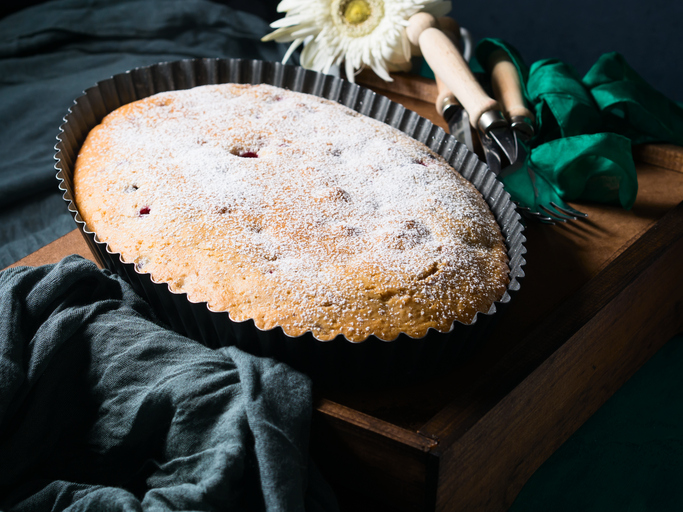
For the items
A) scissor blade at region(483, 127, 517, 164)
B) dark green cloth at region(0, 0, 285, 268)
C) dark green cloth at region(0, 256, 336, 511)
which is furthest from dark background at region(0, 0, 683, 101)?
dark green cloth at region(0, 256, 336, 511)

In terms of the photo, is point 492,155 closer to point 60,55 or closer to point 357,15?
point 357,15

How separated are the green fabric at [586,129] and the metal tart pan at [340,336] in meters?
0.17

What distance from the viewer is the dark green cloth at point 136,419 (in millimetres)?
731

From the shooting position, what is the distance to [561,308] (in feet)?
3.18

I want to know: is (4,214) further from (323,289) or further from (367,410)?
(367,410)

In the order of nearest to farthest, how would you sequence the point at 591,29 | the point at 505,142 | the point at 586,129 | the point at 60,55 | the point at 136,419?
1. the point at 136,419
2. the point at 505,142
3. the point at 586,129
4. the point at 60,55
5. the point at 591,29

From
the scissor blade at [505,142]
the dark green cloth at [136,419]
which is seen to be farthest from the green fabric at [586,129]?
the dark green cloth at [136,419]

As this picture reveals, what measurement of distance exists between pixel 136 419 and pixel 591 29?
271cm

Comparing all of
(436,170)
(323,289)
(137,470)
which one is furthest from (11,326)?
(436,170)

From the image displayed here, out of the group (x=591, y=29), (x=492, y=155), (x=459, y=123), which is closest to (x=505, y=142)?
(x=492, y=155)

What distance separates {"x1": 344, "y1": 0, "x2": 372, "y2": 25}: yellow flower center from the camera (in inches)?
62.4

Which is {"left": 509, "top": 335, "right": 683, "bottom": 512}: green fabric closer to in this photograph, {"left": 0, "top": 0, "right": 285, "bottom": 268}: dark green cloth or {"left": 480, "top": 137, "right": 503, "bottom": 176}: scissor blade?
{"left": 480, "top": 137, "right": 503, "bottom": 176}: scissor blade

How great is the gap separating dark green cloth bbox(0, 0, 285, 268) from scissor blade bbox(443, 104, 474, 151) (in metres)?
A: 0.96

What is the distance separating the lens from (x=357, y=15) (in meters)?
1.59
